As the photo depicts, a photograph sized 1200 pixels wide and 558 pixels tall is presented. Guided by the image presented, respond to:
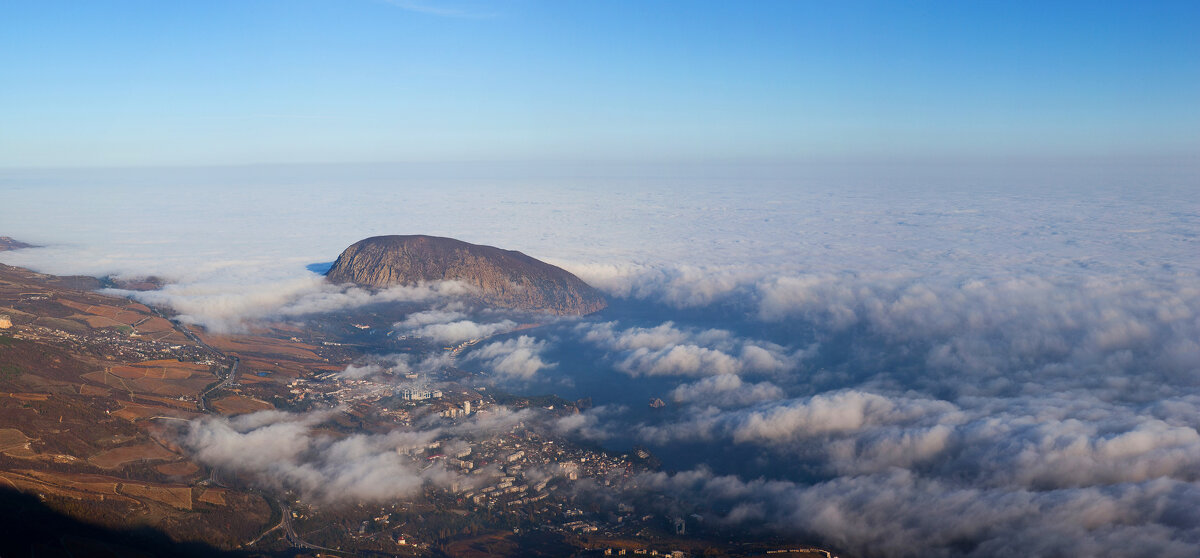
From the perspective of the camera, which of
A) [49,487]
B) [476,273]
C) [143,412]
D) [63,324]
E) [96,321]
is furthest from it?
[476,273]

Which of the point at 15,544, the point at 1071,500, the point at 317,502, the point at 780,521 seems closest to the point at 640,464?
the point at 780,521

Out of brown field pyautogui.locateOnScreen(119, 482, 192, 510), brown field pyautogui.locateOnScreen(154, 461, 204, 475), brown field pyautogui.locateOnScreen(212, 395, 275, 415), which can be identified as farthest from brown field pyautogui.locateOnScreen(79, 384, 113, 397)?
brown field pyautogui.locateOnScreen(119, 482, 192, 510)

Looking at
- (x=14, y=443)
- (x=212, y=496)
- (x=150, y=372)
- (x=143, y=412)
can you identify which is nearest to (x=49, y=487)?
(x=14, y=443)

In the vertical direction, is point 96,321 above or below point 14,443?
above

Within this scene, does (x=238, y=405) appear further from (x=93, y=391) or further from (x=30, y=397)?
(x=30, y=397)

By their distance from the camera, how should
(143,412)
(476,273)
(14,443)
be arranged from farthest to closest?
(476,273) < (143,412) < (14,443)
